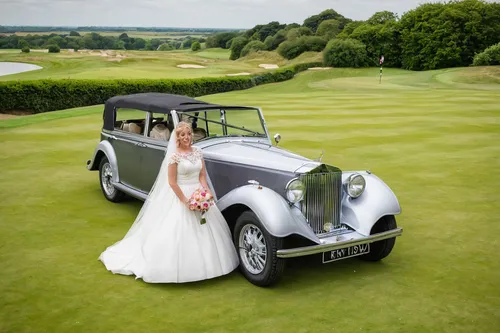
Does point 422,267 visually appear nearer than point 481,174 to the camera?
Yes

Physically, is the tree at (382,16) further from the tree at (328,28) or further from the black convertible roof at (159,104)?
the black convertible roof at (159,104)

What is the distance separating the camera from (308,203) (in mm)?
6695

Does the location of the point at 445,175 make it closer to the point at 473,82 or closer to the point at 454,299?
the point at 454,299

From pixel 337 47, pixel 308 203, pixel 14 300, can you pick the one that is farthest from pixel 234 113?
pixel 337 47

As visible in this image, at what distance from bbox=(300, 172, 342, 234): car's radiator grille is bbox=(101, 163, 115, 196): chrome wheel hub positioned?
4.97 meters

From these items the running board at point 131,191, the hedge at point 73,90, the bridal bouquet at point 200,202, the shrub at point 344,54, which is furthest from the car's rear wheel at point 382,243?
the shrub at point 344,54

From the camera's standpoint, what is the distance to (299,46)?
7788 cm

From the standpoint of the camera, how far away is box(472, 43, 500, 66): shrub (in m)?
60.7

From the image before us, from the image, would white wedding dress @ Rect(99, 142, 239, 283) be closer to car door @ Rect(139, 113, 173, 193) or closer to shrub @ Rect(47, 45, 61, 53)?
car door @ Rect(139, 113, 173, 193)

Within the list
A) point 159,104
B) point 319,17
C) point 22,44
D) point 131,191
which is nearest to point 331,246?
point 159,104

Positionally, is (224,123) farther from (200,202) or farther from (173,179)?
(200,202)

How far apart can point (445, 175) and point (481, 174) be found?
855 mm

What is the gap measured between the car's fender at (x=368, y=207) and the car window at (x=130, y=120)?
A: 406 centimetres

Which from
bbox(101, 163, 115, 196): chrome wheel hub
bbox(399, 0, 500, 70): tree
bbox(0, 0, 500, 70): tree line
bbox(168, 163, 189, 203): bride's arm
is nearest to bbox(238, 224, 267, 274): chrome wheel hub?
bbox(168, 163, 189, 203): bride's arm
